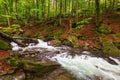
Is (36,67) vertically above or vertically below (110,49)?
above

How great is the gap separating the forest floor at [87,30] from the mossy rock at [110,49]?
110cm

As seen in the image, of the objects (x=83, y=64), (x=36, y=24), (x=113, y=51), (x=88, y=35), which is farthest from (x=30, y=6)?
(x=83, y=64)

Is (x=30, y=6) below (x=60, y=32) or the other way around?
the other way around

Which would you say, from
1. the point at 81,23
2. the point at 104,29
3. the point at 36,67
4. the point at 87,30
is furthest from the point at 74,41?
the point at 36,67

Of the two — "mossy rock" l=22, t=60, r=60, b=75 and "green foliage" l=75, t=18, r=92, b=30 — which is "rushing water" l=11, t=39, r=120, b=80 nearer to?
"mossy rock" l=22, t=60, r=60, b=75

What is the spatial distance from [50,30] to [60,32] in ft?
6.69

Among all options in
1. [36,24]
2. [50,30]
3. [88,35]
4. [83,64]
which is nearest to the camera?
[83,64]

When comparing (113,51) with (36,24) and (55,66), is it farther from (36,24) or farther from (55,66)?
(36,24)

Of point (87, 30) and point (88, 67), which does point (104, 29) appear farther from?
point (88, 67)

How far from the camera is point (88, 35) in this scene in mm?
17938

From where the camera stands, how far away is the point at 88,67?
396 inches

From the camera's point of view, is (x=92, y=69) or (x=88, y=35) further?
(x=88, y=35)

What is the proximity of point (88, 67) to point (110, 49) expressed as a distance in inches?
180

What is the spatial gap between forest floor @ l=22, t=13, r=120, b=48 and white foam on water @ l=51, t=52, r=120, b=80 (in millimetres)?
4053
